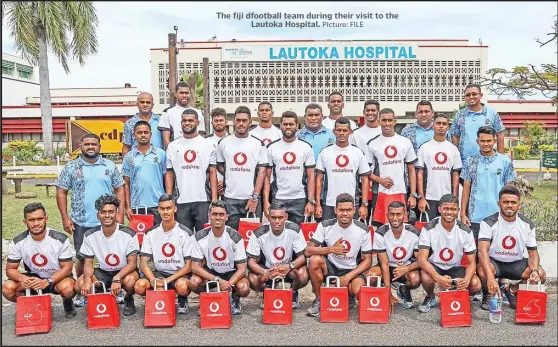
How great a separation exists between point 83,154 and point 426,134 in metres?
4.21

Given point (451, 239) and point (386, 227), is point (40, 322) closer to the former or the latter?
point (386, 227)

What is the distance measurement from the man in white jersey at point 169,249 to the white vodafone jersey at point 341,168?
1.76 meters

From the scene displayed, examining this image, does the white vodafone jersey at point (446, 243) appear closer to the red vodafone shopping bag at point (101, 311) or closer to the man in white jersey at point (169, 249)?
the man in white jersey at point (169, 249)

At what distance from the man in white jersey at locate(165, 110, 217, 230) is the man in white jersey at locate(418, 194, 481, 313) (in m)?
2.48

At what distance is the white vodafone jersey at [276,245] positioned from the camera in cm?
604

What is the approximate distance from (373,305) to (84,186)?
3.43 meters

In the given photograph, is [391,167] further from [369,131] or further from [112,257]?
[112,257]

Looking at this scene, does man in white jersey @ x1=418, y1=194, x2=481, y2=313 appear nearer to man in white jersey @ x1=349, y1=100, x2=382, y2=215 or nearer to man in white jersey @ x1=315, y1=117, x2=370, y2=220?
man in white jersey @ x1=315, y1=117, x2=370, y2=220

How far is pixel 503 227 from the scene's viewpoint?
233 inches

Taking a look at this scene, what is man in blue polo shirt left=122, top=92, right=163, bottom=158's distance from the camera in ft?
24.2

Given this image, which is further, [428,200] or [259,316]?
[428,200]

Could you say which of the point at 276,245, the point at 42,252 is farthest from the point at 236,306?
the point at 42,252

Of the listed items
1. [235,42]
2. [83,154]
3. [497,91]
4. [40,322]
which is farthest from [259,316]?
[235,42]

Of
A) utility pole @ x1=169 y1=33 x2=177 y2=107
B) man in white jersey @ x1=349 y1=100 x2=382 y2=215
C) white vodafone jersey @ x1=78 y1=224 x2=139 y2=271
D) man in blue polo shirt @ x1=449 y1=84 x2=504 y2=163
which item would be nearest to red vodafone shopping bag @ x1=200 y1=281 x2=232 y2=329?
white vodafone jersey @ x1=78 y1=224 x2=139 y2=271
